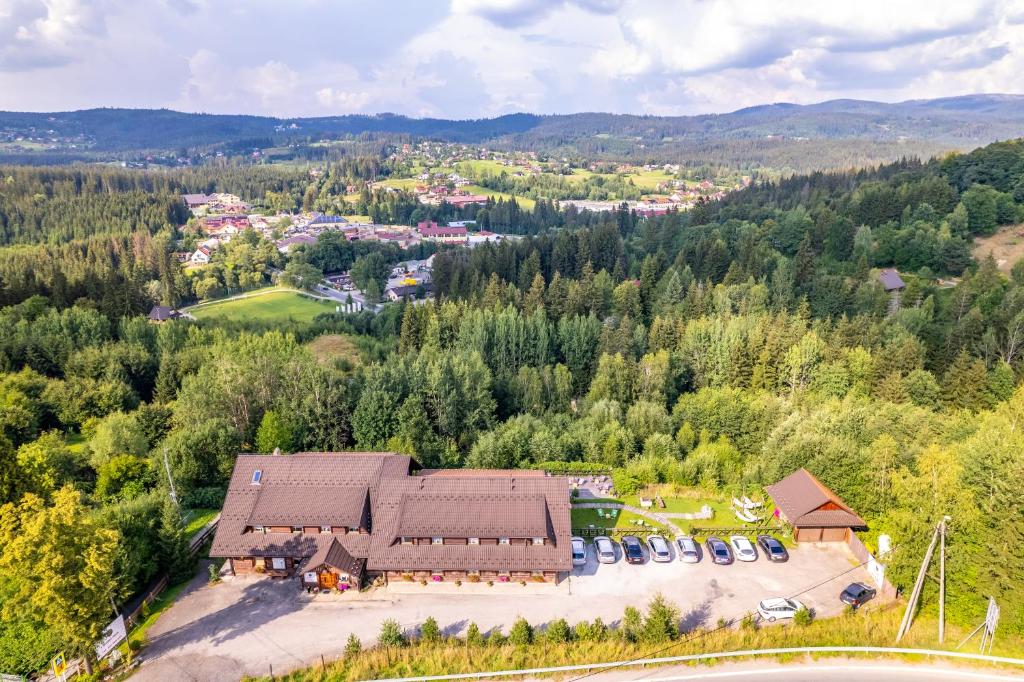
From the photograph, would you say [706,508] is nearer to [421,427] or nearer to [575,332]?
[421,427]

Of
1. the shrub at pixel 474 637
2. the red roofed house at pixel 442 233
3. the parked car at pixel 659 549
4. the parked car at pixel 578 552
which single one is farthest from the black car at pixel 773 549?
the red roofed house at pixel 442 233

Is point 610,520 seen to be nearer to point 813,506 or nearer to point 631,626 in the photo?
point 631,626

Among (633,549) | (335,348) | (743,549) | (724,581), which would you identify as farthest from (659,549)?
(335,348)

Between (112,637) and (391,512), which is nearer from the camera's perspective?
(112,637)

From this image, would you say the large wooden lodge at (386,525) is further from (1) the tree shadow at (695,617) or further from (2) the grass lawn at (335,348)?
(2) the grass lawn at (335,348)

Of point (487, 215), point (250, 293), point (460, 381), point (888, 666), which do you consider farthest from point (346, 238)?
point (888, 666)

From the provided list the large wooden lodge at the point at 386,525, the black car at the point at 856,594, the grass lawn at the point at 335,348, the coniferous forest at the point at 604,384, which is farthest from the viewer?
the grass lawn at the point at 335,348

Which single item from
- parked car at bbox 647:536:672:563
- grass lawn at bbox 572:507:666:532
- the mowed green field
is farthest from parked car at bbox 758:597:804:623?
the mowed green field
